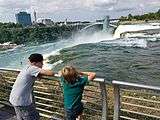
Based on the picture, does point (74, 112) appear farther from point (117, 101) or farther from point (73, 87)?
point (117, 101)

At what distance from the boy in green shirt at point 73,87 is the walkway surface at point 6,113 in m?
2.67

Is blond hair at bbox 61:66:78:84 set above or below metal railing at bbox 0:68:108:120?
above

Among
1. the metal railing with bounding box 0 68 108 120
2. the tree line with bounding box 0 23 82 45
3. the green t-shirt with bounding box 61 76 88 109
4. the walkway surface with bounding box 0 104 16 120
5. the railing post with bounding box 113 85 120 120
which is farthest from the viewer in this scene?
the tree line with bounding box 0 23 82 45

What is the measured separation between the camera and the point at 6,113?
8.49 metres

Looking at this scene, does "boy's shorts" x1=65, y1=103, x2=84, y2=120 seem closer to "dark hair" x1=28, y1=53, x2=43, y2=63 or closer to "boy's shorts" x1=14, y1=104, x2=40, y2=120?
"boy's shorts" x1=14, y1=104, x2=40, y2=120

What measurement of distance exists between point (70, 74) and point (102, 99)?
37.6 inches

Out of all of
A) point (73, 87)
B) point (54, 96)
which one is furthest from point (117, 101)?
A: point (54, 96)

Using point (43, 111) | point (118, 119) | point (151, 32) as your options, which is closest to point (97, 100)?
point (118, 119)

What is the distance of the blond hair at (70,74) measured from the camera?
5.43m

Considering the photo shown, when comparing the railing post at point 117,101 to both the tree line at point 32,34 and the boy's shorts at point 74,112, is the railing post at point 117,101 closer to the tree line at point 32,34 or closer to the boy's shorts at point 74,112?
the boy's shorts at point 74,112

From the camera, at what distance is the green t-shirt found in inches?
218

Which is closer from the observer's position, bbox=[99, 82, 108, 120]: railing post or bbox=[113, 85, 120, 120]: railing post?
bbox=[113, 85, 120, 120]: railing post

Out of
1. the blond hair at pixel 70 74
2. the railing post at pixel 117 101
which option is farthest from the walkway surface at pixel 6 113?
the blond hair at pixel 70 74

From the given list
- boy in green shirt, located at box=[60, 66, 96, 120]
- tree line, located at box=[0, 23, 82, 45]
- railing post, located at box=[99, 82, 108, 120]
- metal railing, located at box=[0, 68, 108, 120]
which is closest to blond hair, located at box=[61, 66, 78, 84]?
boy in green shirt, located at box=[60, 66, 96, 120]
